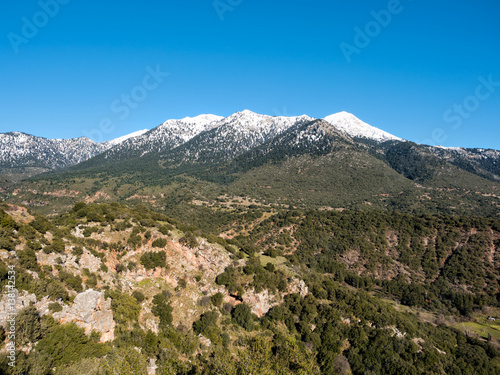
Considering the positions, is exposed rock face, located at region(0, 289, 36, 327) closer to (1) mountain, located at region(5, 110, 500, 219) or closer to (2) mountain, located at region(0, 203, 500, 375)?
(2) mountain, located at region(0, 203, 500, 375)

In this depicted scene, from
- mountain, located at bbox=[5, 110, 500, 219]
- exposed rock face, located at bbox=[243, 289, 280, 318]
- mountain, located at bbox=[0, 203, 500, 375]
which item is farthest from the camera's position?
mountain, located at bbox=[5, 110, 500, 219]

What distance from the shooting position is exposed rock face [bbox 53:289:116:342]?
17094 mm

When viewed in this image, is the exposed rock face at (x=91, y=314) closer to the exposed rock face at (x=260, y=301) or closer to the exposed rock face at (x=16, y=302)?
the exposed rock face at (x=16, y=302)

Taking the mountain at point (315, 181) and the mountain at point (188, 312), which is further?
the mountain at point (315, 181)

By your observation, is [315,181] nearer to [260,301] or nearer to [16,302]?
[260,301]

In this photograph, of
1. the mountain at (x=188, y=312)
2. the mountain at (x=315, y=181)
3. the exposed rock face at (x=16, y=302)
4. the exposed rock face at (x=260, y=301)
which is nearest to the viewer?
the exposed rock face at (x=16, y=302)

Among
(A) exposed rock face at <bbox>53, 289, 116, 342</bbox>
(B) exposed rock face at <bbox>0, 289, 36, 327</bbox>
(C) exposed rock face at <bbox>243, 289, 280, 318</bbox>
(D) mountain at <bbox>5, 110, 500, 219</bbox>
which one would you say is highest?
(D) mountain at <bbox>5, 110, 500, 219</bbox>

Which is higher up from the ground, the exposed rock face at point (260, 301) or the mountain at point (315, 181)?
the mountain at point (315, 181)

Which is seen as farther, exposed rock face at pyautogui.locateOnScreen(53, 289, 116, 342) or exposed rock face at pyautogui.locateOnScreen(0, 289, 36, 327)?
exposed rock face at pyautogui.locateOnScreen(53, 289, 116, 342)

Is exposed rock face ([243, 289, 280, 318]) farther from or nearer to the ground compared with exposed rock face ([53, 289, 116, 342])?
nearer to the ground

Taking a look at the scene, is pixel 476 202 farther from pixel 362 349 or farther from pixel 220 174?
pixel 220 174

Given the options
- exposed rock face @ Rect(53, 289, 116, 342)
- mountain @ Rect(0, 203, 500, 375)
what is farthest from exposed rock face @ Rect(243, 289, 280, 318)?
exposed rock face @ Rect(53, 289, 116, 342)

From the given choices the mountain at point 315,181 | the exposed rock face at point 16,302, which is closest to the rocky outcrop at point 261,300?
the exposed rock face at point 16,302

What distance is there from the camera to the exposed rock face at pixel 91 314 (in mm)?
17094
